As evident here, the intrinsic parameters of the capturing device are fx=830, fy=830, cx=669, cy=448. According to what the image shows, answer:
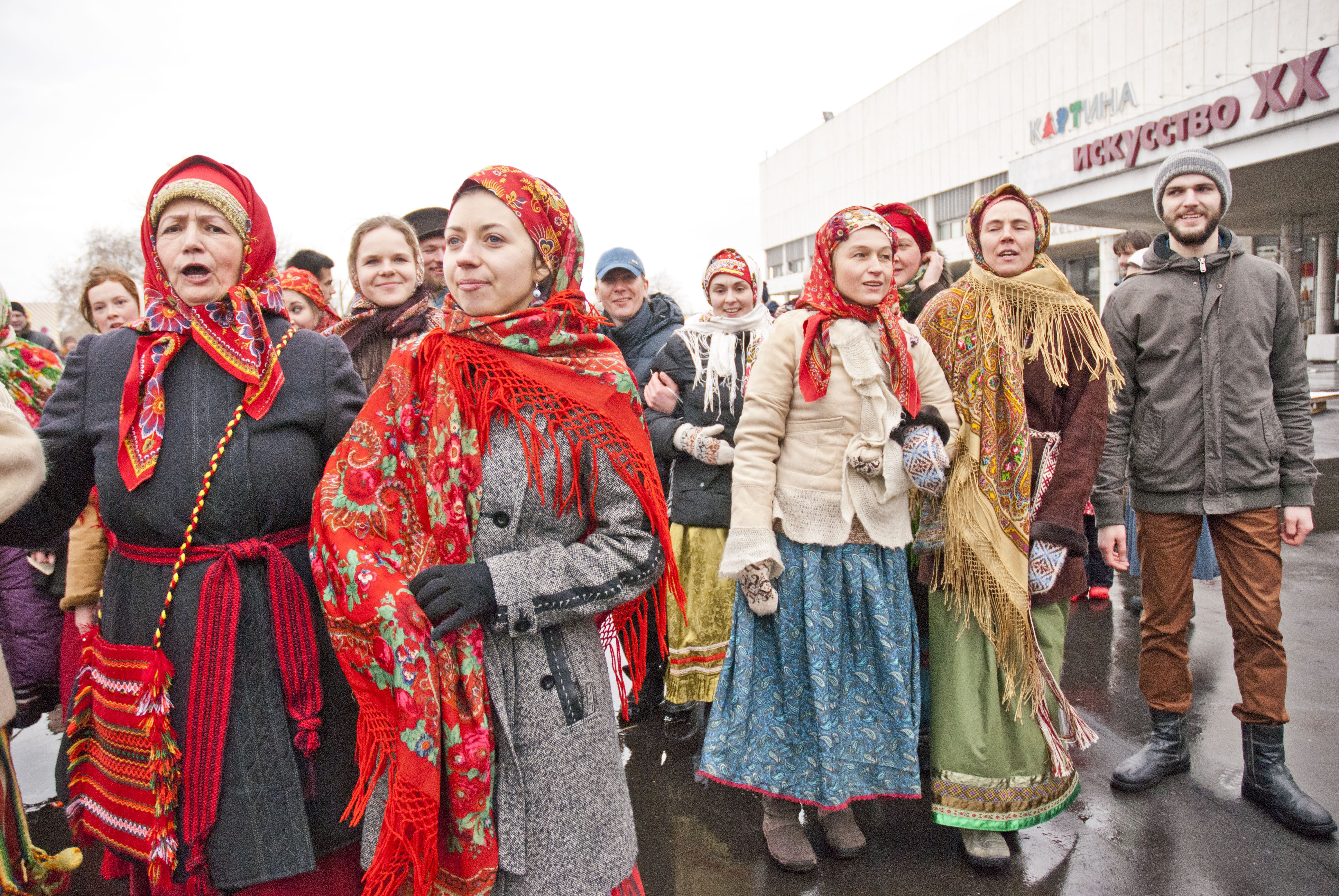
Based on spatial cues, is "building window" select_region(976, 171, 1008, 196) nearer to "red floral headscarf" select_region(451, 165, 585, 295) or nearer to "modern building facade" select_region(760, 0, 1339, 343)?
"modern building facade" select_region(760, 0, 1339, 343)

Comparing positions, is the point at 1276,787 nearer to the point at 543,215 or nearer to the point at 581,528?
the point at 581,528

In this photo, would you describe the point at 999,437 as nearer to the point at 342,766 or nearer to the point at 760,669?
the point at 760,669

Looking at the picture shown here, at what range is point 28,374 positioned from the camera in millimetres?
3391

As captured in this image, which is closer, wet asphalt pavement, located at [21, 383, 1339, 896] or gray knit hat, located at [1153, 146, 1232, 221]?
wet asphalt pavement, located at [21, 383, 1339, 896]

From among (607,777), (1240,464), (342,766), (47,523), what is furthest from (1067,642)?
(47,523)

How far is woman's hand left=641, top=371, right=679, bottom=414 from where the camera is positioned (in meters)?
3.92

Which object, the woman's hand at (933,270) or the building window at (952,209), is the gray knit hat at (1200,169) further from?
the building window at (952,209)

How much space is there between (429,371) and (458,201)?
1.25 ft

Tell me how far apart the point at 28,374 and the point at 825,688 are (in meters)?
3.39

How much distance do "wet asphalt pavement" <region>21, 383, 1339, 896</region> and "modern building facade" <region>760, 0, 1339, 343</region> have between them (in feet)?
45.5

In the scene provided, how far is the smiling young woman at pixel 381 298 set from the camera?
11.3 feet

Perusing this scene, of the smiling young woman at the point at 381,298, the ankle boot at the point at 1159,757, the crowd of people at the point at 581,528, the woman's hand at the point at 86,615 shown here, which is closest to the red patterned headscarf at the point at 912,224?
the crowd of people at the point at 581,528

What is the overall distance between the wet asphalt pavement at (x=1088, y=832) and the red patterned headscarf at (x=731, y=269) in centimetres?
221

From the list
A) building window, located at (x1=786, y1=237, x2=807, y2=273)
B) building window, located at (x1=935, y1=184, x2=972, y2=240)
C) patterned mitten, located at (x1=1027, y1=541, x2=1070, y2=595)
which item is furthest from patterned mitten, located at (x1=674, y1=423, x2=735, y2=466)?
building window, located at (x1=786, y1=237, x2=807, y2=273)
